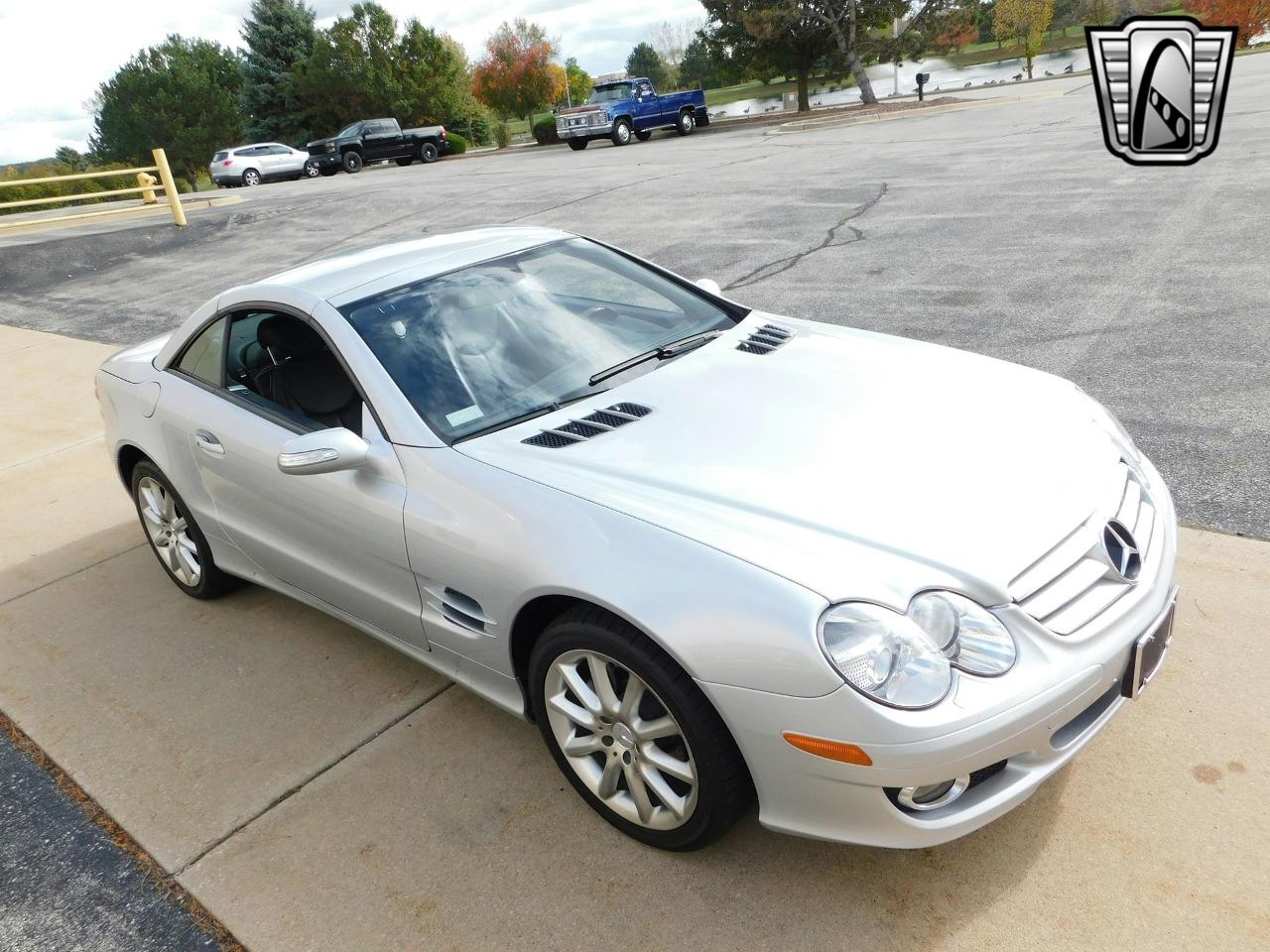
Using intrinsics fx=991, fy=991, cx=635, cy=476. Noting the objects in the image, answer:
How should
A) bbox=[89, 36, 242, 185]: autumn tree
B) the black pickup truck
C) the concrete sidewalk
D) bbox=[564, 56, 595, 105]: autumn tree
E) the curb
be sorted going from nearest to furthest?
the concrete sidewalk → the curb → the black pickup truck → bbox=[89, 36, 242, 185]: autumn tree → bbox=[564, 56, 595, 105]: autumn tree

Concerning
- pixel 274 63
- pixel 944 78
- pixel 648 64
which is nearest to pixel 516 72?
pixel 274 63

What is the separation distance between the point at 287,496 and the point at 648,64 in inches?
3722

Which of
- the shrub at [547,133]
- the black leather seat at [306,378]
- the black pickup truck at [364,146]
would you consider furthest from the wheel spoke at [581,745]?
the shrub at [547,133]

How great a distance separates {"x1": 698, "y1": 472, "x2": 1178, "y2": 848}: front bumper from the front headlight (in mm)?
36

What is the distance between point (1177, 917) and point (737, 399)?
1771 millimetres

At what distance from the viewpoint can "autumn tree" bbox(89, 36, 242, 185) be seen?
51250 mm

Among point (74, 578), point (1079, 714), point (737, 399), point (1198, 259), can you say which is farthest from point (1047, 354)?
point (74, 578)

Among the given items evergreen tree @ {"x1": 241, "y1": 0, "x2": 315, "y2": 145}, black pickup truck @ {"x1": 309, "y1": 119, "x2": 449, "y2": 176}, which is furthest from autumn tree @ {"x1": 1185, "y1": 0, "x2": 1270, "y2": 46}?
evergreen tree @ {"x1": 241, "y1": 0, "x2": 315, "y2": 145}

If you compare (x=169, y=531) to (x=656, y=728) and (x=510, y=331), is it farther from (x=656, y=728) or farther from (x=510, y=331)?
(x=656, y=728)

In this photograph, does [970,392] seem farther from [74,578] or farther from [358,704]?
[74,578]

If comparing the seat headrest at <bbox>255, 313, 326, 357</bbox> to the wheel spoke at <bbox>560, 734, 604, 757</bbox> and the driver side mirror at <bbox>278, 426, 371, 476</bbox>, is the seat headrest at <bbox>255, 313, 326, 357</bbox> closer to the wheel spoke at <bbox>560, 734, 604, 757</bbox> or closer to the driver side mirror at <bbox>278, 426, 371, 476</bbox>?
the driver side mirror at <bbox>278, 426, 371, 476</bbox>

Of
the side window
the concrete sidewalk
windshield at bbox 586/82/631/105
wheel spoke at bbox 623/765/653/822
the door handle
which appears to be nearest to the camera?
the concrete sidewalk

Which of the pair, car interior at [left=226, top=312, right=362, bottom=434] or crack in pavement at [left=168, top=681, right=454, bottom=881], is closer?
crack in pavement at [left=168, top=681, right=454, bottom=881]

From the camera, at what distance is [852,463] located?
2.65m
